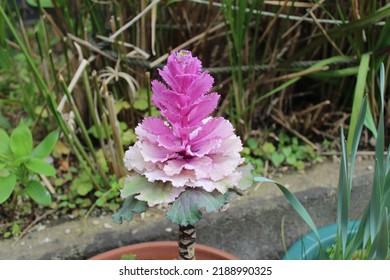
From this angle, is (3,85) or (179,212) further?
(3,85)

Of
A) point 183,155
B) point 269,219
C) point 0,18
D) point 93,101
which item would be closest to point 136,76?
point 93,101

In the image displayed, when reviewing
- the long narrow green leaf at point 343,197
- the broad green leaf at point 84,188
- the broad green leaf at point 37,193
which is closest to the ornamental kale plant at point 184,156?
the long narrow green leaf at point 343,197

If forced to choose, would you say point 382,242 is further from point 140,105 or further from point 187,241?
point 140,105

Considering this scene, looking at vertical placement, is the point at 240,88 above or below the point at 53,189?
above

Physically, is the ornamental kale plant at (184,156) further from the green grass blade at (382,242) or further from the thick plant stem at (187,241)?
the green grass blade at (382,242)
